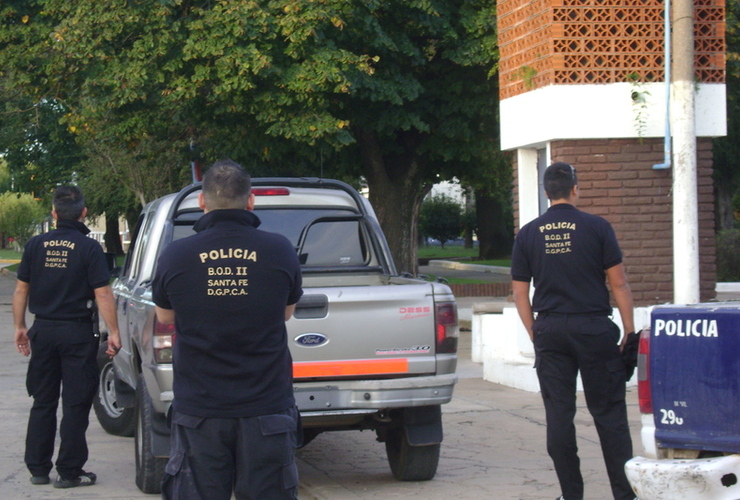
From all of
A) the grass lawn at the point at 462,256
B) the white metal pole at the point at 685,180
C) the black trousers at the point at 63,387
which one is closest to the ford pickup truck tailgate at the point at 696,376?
the black trousers at the point at 63,387

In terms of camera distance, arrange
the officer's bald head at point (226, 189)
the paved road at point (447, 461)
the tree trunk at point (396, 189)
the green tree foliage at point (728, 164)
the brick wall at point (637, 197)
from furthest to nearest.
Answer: the green tree foliage at point (728, 164)
the tree trunk at point (396, 189)
the brick wall at point (637, 197)
the paved road at point (447, 461)
the officer's bald head at point (226, 189)

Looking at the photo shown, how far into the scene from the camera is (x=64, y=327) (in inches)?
263

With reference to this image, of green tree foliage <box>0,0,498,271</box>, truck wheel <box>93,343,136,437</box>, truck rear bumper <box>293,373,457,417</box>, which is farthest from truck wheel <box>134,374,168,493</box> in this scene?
green tree foliage <box>0,0,498,271</box>

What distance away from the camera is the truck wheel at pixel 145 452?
20.8 feet

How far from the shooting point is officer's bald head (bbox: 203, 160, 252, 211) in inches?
158

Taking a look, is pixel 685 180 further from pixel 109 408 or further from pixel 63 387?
pixel 63 387

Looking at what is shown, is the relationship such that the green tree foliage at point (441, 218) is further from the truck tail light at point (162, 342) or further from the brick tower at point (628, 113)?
the truck tail light at point (162, 342)

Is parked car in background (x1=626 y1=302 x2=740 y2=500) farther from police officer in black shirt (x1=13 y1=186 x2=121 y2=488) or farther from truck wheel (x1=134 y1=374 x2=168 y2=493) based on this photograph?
police officer in black shirt (x1=13 y1=186 x2=121 y2=488)

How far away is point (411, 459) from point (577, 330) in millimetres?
1758

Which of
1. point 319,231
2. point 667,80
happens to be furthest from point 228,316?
point 667,80

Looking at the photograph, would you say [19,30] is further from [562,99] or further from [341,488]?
[341,488]

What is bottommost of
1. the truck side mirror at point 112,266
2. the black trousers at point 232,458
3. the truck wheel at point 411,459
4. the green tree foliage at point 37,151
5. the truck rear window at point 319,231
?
the truck wheel at point 411,459

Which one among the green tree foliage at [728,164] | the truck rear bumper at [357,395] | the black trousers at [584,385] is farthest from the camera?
the green tree foliage at [728,164]

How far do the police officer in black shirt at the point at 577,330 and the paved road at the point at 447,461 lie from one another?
97 centimetres
